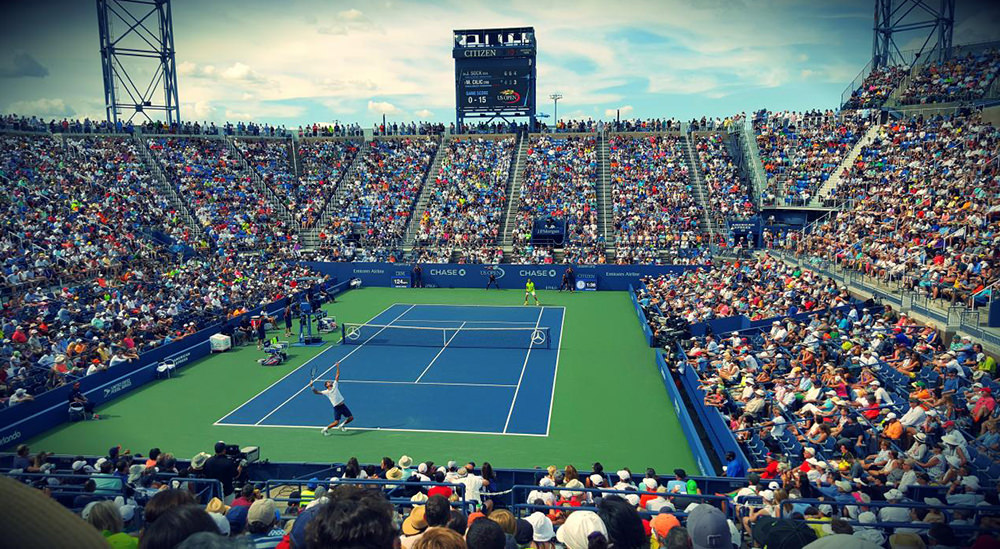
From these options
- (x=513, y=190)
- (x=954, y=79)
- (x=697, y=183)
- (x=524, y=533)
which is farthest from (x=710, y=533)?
(x=697, y=183)

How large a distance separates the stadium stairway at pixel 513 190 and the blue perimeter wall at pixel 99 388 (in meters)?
21.2

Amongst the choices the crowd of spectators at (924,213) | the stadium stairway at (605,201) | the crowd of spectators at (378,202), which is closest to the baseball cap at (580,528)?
the crowd of spectators at (924,213)

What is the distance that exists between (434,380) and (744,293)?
42.8 ft

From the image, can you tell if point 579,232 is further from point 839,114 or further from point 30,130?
point 30,130

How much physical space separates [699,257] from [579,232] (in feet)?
28.1

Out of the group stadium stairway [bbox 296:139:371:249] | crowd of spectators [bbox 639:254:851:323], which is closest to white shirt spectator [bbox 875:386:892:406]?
crowd of spectators [bbox 639:254:851:323]

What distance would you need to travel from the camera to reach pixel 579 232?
42125mm

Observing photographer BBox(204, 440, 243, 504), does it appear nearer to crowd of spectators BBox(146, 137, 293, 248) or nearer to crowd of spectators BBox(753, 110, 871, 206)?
crowd of spectators BBox(146, 137, 293, 248)

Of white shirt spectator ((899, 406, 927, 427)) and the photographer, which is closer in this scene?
the photographer

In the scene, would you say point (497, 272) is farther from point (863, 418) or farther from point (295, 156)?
point (863, 418)

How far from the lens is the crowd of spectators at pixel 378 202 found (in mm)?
42156

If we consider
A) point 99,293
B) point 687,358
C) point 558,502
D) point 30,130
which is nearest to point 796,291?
point 687,358

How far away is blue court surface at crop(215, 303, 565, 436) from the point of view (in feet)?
57.7

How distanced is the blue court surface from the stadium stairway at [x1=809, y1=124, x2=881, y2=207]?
1814 cm
